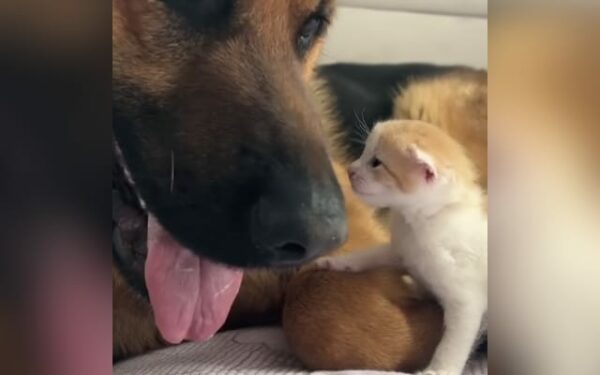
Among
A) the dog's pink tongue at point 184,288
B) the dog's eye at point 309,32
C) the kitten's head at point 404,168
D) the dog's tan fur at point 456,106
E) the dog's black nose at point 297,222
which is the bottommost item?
the dog's pink tongue at point 184,288

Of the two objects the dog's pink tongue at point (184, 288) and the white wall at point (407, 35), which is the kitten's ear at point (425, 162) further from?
the dog's pink tongue at point (184, 288)

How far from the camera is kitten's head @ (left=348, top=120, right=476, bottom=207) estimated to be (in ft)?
2.57

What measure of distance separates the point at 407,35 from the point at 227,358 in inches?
14.3

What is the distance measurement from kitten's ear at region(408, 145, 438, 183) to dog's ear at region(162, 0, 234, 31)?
22cm

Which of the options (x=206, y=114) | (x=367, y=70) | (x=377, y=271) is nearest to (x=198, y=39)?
(x=206, y=114)

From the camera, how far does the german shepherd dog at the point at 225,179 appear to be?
2.34ft

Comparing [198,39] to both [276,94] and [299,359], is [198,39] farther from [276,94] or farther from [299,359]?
[299,359]

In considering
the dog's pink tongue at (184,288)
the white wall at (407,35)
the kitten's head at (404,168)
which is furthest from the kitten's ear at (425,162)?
the dog's pink tongue at (184,288)

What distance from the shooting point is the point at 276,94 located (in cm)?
73

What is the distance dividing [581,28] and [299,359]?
0.44 m

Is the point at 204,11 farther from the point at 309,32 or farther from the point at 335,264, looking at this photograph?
the point at 335,264

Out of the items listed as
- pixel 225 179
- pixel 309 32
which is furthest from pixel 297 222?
pixel 309 32

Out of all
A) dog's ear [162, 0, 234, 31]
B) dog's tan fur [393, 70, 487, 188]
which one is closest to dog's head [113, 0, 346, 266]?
dog's ear [162, 0, 234, 31]

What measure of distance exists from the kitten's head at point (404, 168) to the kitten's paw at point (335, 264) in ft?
0.21
